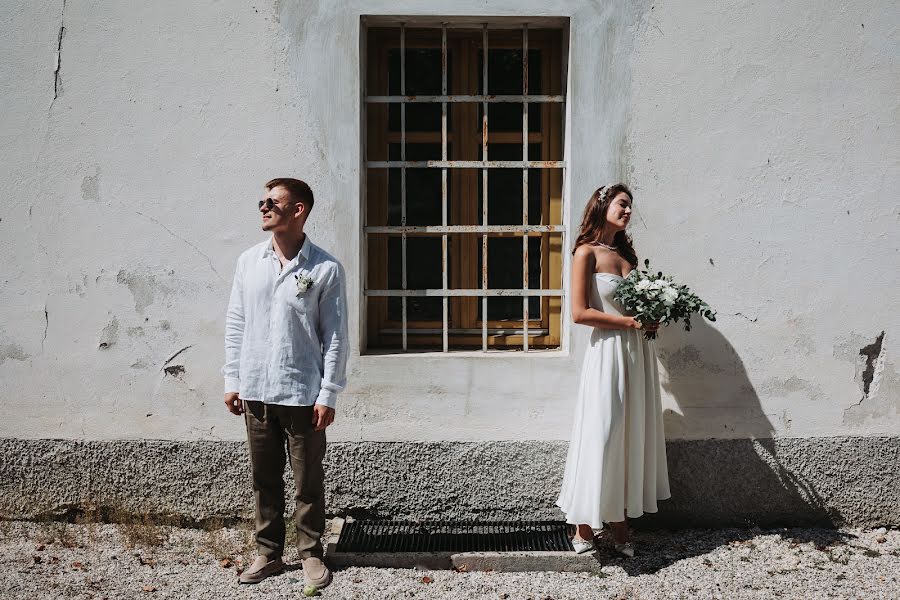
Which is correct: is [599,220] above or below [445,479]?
above

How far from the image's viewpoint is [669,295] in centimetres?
412

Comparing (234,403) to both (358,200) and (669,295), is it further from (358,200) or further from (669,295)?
(669,295)

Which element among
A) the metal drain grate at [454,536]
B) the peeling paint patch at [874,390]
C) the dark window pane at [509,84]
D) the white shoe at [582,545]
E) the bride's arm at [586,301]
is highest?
the dark window pane at [509,84]

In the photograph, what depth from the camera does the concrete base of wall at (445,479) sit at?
479cm

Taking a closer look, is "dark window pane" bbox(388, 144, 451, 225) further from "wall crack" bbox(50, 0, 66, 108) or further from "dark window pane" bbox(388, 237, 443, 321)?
"wall crack" bbox(50, 0, 66, 108)

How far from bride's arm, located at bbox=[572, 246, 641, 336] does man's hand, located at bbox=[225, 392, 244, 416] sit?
179 centimetres

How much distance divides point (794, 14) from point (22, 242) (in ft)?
15.4

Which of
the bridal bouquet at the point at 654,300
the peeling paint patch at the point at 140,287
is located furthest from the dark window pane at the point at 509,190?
the peeling paint patch at the point at 140,287

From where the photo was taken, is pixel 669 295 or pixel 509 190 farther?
pixel 509 190

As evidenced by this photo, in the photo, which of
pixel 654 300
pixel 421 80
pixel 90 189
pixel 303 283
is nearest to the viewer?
pixel 303 283

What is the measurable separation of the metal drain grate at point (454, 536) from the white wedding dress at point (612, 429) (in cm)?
31

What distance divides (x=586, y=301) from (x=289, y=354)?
1.57m

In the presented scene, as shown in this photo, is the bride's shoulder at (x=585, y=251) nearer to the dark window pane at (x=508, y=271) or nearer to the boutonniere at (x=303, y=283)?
the dark window pane at (x=508, y=271)

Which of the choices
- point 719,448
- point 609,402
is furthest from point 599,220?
point 719,448
